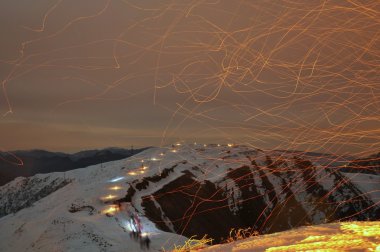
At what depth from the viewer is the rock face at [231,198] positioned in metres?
66.2

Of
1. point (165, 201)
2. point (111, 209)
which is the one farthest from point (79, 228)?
point (165, 201)

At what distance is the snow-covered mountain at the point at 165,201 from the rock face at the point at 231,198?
0.24 m

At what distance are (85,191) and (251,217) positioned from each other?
48792 mm

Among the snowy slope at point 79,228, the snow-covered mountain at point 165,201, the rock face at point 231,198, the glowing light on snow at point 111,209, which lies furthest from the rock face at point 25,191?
the glowing light on snow at point 111,209

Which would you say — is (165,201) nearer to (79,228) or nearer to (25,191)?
(79,228)

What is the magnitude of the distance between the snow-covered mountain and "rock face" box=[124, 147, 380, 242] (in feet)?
0.77

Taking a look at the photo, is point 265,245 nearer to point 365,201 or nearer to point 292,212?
point 292,212

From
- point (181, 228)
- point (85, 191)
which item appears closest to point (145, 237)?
point (85, 191)

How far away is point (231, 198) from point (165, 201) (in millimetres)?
32981

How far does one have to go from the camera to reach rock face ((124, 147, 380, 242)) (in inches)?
2606

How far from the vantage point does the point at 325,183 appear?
117125 millimetres

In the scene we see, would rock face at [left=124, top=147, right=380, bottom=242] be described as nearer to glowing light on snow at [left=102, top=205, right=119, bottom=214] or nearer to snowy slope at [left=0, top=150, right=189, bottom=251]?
glowing light on snow at [left=102, top=205, right=119, bottom=214]

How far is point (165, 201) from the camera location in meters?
68.6

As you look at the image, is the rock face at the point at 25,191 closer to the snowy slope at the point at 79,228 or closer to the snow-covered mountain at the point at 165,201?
the snow-covered mountain at the point at 165,201
